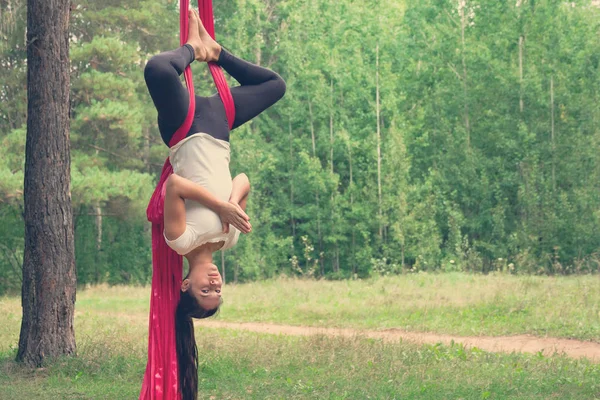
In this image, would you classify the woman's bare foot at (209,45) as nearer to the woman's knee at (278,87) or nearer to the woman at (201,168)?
the woman at (201,168)

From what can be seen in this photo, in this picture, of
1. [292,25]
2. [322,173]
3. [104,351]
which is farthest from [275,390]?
[292,25]

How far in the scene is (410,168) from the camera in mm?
29234

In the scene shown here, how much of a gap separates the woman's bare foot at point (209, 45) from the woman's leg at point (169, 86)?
182 millimetres

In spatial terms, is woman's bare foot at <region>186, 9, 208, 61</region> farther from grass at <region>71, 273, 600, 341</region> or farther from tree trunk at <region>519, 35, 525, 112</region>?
tree trunk at <region>519, 35, 525, 112</region>

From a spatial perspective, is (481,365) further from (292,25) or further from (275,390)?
(292,25)

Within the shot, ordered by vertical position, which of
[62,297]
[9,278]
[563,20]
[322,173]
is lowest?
[9,278]

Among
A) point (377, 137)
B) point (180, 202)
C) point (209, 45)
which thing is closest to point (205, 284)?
point (180, 202)

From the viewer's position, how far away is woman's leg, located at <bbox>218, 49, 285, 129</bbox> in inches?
193

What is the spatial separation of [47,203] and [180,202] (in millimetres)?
5109

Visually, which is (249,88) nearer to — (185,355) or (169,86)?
(169,86)

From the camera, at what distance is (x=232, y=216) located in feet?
14.9

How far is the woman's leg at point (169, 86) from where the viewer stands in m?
4.38

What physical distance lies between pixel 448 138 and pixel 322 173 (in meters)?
4.39

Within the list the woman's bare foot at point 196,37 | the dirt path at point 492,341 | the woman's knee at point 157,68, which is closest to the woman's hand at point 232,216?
the woman's knee at point 157,68
